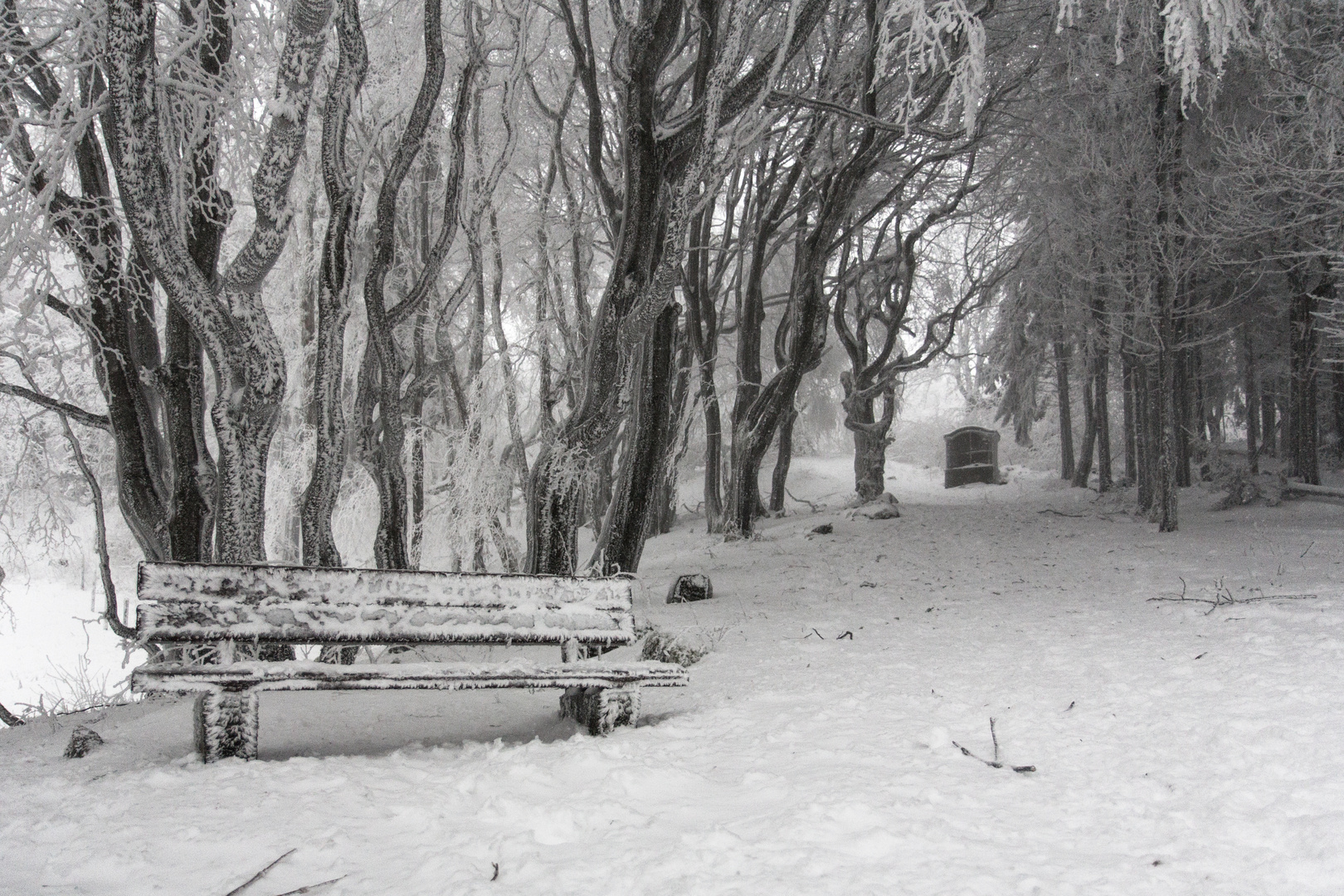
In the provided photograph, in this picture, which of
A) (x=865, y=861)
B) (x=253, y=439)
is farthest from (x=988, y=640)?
(x=253, y=439)

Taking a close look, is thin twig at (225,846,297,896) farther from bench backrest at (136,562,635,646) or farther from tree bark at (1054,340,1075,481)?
tree bark at (1054,340,1075,481)

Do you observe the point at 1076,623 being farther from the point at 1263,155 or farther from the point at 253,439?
the point at 1263,155

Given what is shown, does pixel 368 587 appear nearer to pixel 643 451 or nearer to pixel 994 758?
pixel 994 758

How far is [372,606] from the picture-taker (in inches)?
143

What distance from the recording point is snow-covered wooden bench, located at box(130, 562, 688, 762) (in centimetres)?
323

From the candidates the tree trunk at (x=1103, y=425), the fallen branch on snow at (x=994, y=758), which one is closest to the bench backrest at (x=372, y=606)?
the fallen branch on snow at (x=994, y=758)

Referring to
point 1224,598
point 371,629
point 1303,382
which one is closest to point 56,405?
point 371,629

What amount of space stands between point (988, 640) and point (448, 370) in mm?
6010

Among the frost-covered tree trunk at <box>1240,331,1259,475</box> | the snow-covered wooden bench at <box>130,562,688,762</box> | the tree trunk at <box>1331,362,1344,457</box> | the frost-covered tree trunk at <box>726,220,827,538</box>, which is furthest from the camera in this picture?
the frost-covered tree trunk at <box>1240,331,1259,475</box>

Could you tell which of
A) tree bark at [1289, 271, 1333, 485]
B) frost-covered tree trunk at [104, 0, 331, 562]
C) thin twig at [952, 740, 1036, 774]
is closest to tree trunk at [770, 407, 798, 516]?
tree bark at [1289, 271, 1333, 485]

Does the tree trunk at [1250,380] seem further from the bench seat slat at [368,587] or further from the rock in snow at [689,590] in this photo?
the bench seat slat at [368,587]

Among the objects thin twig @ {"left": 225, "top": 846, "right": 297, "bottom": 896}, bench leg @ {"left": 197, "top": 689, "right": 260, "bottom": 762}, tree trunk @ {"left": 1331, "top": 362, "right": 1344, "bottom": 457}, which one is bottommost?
thin twig @ {"left": 225, "top": 846, "right": 297, "bottom": 896}

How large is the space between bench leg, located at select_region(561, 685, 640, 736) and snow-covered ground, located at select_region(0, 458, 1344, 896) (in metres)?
0.09

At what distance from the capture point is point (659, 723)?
400cm
